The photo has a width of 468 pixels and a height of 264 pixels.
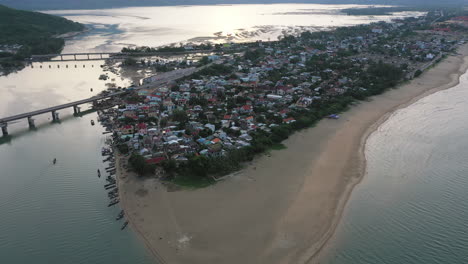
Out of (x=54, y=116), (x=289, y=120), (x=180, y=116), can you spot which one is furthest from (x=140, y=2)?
(x=289, y=120)

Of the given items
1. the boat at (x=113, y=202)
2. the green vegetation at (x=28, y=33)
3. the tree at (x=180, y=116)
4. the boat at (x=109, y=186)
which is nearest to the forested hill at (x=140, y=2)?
the green vegetation at (x=28, y=33)

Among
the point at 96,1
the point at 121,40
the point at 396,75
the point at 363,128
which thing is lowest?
the point at 363,128

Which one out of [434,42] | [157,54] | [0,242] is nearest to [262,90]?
[0,242]

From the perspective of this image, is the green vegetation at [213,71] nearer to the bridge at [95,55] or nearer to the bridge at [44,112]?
the bridge at [44,112]

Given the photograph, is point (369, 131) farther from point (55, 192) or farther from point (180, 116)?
point (55, 192)

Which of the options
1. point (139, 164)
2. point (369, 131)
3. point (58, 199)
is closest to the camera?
point (58, 199)

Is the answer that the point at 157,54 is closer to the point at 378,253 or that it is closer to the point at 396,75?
the point at 396,75

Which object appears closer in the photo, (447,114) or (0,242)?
(0,242)
